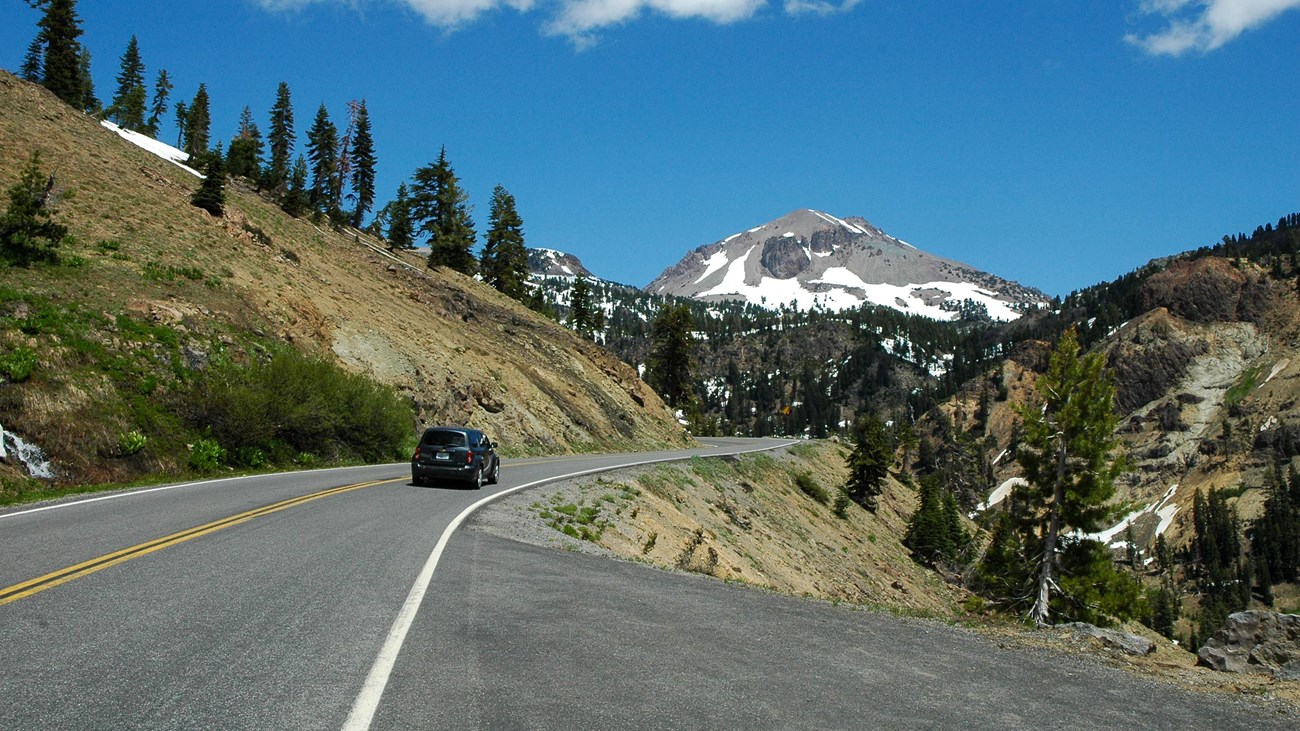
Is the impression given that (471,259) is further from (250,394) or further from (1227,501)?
(1227,501)

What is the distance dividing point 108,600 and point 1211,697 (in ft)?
30.9

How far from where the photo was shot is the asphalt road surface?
497cm

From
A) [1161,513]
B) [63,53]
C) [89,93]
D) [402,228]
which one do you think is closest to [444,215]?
[402,228]

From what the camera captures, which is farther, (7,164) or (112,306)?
(7,164)

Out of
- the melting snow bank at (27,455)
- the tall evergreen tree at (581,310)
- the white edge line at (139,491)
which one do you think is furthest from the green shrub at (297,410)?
the tall evergreen tree at (581,310)

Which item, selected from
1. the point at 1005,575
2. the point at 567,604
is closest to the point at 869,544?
the point at 1005,575

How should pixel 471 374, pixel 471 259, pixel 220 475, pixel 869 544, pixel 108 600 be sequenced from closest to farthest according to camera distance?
pixel 108 600
pixel 220 475
pixel 471 374
pixel 869 544
pixel 471 259

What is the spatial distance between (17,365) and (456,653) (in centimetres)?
1749

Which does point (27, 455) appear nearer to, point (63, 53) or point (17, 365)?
point (17, 365)

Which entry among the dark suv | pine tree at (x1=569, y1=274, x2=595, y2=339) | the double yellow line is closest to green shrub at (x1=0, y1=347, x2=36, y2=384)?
the double yellow line

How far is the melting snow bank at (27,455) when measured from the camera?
53.1 ft

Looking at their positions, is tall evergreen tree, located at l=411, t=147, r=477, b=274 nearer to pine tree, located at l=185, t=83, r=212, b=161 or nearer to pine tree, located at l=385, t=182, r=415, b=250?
pine tree, located at l=385, t=182, r=415, b=250

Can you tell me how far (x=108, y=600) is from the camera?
280 inches

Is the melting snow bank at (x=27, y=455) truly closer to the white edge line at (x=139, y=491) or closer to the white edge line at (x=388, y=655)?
the white edge line at (x=139, y=491)
